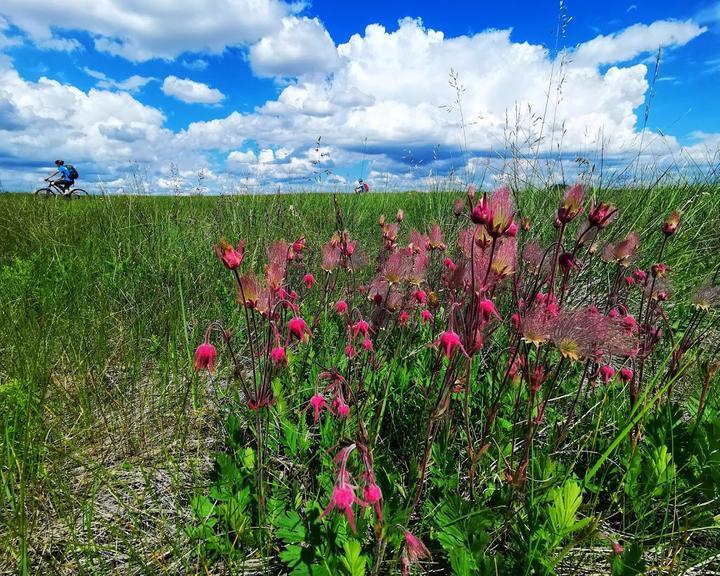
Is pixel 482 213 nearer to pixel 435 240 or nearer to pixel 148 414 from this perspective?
pixel 435 240

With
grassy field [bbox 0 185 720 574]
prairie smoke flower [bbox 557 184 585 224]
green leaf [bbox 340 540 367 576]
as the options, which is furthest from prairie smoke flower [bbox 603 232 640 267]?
green leaf [bbox 340 540 367 576]

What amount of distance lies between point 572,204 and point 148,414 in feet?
7.00

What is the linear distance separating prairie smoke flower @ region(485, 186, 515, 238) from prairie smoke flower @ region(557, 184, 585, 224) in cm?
30

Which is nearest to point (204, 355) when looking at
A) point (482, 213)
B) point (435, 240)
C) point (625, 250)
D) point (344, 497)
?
point (344, 497)

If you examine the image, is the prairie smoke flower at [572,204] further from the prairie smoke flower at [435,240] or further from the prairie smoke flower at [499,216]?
the prairie smoke flower at [435,240]

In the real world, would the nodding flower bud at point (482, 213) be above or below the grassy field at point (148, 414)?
above

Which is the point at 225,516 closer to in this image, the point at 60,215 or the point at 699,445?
the point at 699,445

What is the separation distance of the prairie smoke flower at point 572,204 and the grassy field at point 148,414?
87 cm

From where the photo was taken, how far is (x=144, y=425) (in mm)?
2096

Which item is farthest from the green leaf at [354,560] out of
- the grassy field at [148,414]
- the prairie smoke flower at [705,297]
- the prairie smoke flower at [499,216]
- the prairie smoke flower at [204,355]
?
the prairie smoke flower at [705,297]

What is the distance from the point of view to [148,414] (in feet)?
7.30

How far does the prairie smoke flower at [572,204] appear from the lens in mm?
1342

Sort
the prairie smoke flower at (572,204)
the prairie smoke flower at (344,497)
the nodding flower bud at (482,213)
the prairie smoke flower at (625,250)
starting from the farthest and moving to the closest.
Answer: the prairie smoke flower at (625,250), the prairie smoke flower at (572,204), the nodding flower bud at (482,213), the prairie smoke flower at (344,497)

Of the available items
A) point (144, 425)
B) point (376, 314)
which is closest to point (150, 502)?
point (144, 425)
